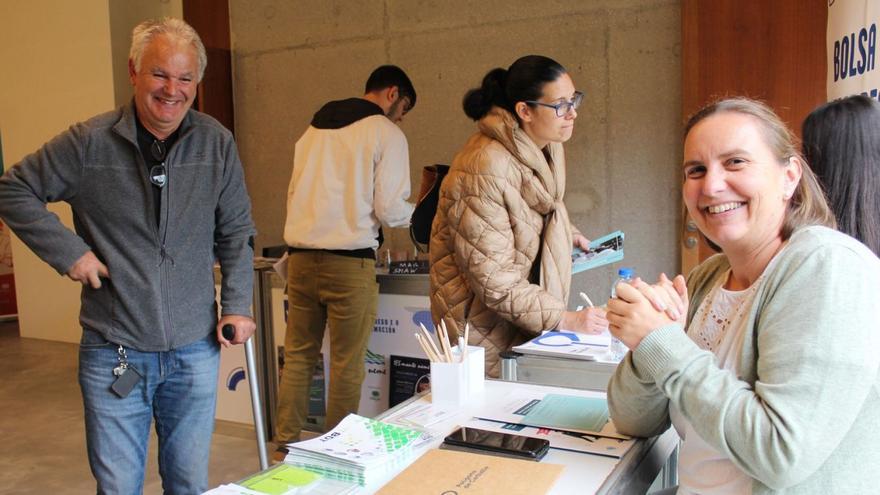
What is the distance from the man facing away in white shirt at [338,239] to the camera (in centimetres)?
334

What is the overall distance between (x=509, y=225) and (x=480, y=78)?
2.60 metres

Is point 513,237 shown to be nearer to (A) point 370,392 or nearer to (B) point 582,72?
(A) point 370,392

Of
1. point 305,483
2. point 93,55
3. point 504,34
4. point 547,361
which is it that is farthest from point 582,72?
point 93,55

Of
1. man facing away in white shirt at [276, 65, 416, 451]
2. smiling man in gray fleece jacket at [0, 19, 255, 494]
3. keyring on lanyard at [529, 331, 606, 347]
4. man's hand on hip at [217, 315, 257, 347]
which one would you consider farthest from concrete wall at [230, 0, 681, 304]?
smiling man in gray fleece jacket at [0, 19, 255, 494]

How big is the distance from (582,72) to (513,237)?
7.90ft

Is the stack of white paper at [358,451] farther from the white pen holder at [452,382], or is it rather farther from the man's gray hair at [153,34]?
the man's gray hair at [153,34]

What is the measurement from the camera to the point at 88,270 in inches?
73.4

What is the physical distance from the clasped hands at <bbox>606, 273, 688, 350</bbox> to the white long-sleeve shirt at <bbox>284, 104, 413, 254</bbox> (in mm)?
2220

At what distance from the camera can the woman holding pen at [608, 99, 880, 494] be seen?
101cm

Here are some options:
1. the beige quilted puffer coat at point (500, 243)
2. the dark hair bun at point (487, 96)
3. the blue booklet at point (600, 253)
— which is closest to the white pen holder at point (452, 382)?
the beige quilted puffer coat at point (500, 243)

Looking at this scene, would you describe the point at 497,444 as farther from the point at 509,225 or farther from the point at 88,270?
the point at 88,270

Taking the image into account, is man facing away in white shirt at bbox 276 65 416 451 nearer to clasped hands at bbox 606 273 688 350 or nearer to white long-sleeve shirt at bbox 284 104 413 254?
white long-sleeve shirt at bbox 284 104 413 254

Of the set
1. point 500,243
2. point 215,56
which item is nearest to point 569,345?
point 500,243

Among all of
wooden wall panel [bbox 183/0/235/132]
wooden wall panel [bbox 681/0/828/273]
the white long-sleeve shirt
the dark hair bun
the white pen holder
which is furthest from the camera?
wooden wall panel [bbox 183/0/235/132]
